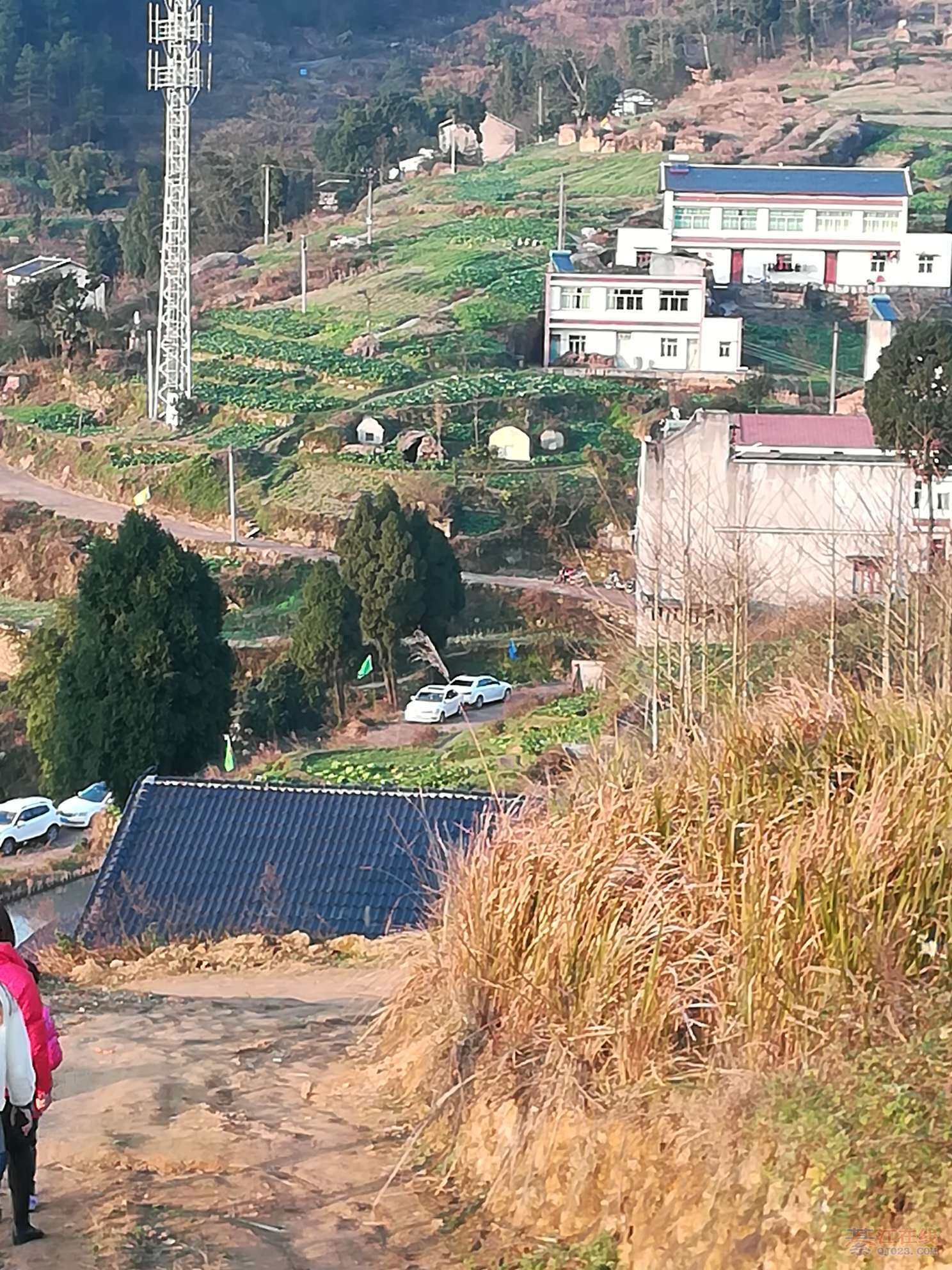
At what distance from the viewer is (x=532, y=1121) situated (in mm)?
2877

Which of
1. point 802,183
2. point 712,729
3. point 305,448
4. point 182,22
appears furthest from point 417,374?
point 712,729

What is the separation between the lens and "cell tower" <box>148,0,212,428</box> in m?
23.7

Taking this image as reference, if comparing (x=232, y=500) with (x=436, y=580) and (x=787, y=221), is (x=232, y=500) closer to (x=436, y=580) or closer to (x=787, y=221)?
(x=436, y=580)

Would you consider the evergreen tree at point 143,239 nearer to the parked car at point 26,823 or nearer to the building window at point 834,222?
the building window at point 834,222

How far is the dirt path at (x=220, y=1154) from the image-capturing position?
8.91 feet

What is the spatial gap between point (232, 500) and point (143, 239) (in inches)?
661

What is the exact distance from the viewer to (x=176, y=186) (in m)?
24.0

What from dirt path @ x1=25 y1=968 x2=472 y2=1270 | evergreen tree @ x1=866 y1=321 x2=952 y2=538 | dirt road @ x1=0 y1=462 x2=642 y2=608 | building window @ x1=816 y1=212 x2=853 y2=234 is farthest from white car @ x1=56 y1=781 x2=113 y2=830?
building window @ x1=816 y1=212 x2=853 y2=234

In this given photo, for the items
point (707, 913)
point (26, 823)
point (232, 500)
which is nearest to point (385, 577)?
point (26, 823)

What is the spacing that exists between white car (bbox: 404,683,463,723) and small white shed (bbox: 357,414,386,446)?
23.4ft

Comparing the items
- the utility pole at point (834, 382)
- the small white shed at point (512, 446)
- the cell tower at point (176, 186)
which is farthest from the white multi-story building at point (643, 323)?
the cell tower at point (176, 186)

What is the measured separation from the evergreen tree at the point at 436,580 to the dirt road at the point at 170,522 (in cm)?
135

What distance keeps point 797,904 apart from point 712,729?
1.85ft

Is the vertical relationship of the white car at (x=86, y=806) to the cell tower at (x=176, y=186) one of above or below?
below
